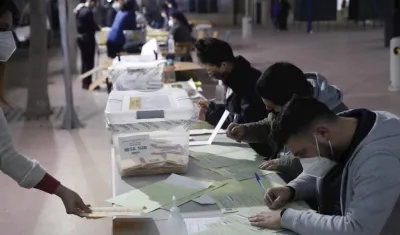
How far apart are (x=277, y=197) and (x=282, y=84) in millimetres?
428

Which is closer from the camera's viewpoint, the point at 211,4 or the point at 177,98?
the point at 177,98

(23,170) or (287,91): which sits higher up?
(287,91)

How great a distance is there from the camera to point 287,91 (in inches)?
90.7

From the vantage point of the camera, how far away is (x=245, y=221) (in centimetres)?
204

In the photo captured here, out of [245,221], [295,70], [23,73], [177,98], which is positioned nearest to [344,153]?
[245,221]

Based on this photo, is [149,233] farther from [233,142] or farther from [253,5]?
[253,5]

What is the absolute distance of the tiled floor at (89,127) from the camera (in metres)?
4.09

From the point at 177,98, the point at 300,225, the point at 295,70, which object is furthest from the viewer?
the point at 177,98

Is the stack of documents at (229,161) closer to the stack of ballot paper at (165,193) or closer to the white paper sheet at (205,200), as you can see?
the stack of ballot paper at (165,193)

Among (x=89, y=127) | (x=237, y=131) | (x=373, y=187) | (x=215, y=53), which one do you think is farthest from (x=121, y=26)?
(x=373, y=187)

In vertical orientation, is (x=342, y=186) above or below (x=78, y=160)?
above

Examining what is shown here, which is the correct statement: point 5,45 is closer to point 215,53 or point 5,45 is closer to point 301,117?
point 301,117

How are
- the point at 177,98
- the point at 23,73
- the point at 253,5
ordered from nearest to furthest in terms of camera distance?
the point at 177,98 < the point at 23,73 < the point at 253,5

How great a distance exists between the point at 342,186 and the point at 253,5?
71.2 feet
